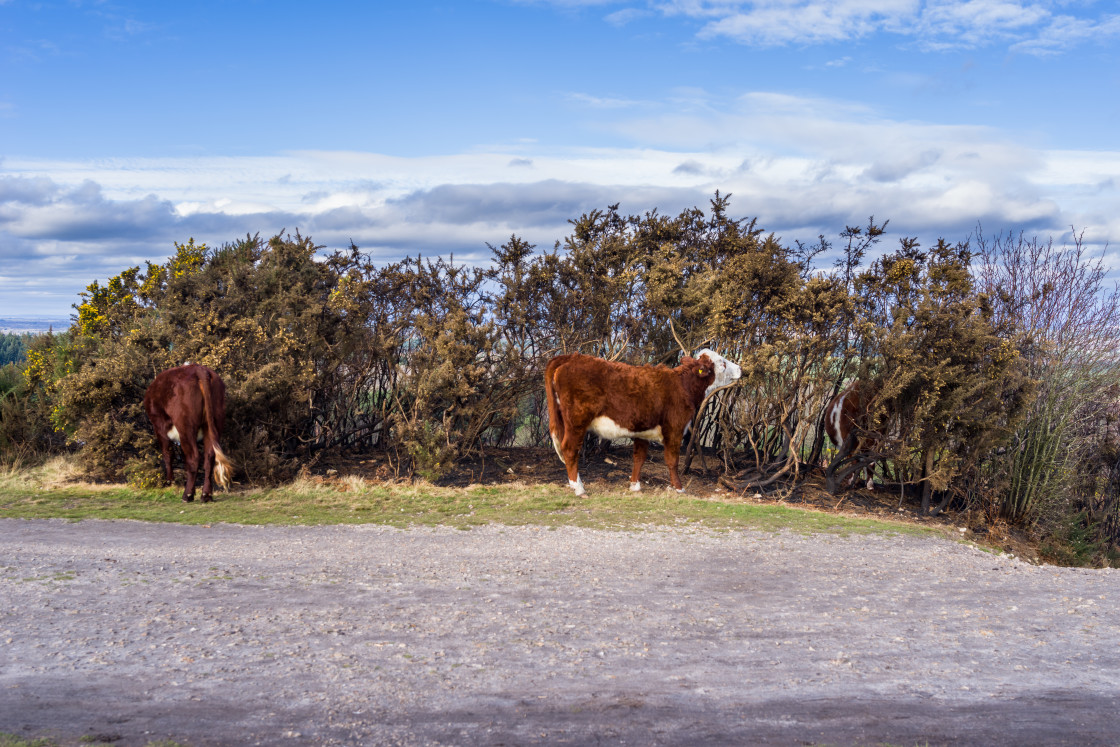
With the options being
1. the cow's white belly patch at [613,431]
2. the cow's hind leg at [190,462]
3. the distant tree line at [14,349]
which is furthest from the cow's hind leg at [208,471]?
the distant tree line at [14,349]

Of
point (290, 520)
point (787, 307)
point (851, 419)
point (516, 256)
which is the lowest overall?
point (290, 520)

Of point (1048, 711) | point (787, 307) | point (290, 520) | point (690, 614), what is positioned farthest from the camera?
point (787, 307)

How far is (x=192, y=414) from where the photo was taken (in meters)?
12.3

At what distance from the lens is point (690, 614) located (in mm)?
6785

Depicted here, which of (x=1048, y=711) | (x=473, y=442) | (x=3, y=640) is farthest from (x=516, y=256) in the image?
(x=1048, y=711)

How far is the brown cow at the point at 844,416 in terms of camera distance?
14352 mm

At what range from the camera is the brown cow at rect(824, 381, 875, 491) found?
14.4 m

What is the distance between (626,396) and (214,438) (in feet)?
21.3

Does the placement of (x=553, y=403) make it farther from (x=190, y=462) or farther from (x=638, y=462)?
(x=190, y=462)

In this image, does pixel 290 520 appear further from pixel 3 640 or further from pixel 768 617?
pixel 768 617

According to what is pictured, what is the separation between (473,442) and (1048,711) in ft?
36.9

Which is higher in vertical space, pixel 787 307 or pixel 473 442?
pixel 787 307

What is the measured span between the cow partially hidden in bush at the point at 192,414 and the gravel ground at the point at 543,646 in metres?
2.97

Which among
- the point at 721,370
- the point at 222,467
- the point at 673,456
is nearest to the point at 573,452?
the point at 673,456
